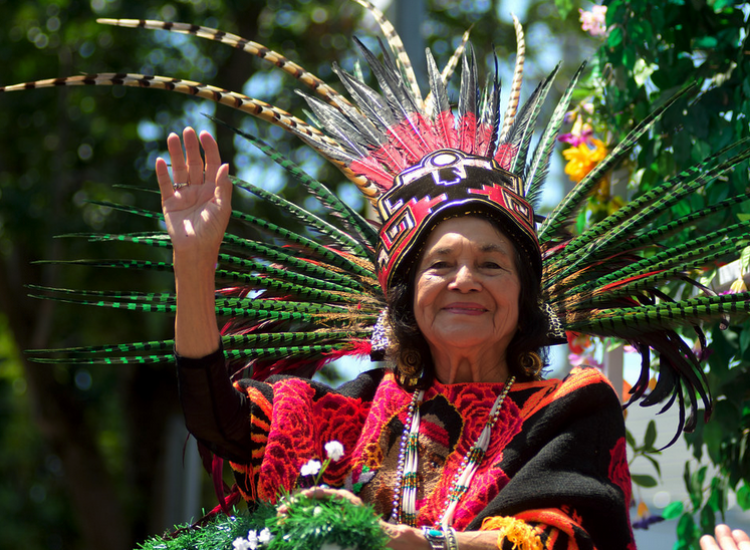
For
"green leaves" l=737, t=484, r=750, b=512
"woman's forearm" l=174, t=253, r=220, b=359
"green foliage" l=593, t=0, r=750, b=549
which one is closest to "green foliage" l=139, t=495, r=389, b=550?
"woman's forearm" l=174, t=253, r=220, b=359

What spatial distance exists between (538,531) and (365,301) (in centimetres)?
97

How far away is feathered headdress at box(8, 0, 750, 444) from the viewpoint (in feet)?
8.18

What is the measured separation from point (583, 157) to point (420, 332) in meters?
1.48

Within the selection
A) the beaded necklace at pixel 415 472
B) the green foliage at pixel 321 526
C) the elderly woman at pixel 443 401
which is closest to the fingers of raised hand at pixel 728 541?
the elderly woman at pixel 443 401

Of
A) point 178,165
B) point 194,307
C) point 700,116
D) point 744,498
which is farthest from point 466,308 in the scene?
point 744,498

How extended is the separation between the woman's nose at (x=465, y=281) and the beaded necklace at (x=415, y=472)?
11.3 inches

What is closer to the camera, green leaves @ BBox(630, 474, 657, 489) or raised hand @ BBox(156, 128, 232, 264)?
raised hand @ BBox(156, 128, 232, 264)

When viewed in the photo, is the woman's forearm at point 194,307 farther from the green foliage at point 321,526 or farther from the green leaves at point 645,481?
the green leaves at point 645,481

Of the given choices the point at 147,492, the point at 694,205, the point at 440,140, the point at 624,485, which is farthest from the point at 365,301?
the point at 147,492

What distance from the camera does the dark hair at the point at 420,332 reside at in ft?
8.03

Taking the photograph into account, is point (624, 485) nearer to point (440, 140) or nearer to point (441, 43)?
point (440, 140)

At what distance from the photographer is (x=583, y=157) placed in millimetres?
3674

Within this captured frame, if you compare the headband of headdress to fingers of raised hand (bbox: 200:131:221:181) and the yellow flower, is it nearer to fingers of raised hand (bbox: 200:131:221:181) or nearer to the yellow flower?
fingers of raised hand (bbox: 200:131:221:181)

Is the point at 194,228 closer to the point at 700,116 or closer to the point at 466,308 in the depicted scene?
the point at 466,308
